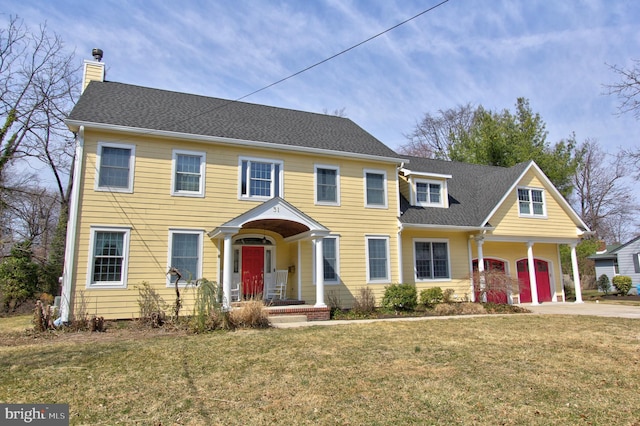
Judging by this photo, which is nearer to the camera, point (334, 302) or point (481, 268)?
point (334, 302)

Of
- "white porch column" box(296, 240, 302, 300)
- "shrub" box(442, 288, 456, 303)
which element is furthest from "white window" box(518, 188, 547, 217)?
"white porch column" box(296, 240, 302, 300)

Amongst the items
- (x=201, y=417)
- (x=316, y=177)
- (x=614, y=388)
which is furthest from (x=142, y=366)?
(x=316, y=177)

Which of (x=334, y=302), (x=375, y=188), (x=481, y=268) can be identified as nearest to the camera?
(x=334, y=302)

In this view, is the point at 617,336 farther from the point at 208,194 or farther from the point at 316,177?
the point at 208,194

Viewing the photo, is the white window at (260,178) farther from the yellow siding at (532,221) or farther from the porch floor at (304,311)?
the yellow siding at (532,221)

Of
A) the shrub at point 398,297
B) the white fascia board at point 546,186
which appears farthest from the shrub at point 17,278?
the white fascia board at point 546,186

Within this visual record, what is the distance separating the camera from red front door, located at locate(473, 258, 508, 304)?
52.2 ft

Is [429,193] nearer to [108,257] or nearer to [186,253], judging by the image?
[186,253]

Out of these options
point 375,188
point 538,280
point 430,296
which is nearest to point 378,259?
point 430,296

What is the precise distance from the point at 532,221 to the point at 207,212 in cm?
1408

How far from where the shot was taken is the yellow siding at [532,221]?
17656 millimetres

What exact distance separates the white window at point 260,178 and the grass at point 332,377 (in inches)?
216

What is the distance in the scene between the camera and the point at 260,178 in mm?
14109

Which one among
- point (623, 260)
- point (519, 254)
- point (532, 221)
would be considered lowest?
point (519, 254)
